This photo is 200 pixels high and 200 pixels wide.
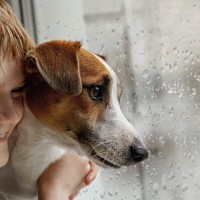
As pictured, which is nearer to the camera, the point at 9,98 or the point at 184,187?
the point at 9,98

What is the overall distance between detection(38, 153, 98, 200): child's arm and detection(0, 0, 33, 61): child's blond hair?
0.93 feet

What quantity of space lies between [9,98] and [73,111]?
0.13 meters

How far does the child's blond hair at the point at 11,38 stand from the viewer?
0.89m

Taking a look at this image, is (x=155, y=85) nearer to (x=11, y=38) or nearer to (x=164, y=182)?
(x=164, y=182)

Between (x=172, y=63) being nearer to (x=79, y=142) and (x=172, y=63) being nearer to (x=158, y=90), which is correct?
(x=158, y=90)

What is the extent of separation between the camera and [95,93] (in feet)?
3.11

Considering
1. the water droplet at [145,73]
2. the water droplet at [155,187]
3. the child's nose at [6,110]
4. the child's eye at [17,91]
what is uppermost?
the child's eye at [17,91]

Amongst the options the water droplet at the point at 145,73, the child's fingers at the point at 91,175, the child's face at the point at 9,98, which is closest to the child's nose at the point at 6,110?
the child's face at the point at 9,98

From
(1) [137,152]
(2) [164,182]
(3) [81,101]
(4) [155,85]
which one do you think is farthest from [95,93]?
(2) [164,182]

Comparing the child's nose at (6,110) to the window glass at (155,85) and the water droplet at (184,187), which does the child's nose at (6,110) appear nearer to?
the window glass at (155,85)

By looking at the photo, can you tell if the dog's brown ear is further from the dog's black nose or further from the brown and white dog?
the dog's black nose

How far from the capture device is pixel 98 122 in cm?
94

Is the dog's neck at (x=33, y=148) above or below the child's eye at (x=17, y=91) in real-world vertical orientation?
below

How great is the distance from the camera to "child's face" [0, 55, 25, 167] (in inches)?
34.6
